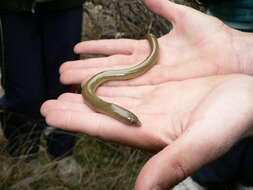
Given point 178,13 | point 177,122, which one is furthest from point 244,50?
point 177,122

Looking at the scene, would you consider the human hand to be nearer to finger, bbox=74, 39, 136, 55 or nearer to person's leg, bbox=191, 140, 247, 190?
finger, bbox=74, 39, 136, 55

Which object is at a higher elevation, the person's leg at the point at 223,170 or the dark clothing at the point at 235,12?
the dark clothing at the point at 235,12

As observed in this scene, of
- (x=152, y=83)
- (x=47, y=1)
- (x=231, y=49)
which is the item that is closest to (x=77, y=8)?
(x=47, y=1)

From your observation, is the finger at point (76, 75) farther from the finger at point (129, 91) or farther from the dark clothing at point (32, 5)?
the dark clothing at point (32, 5)

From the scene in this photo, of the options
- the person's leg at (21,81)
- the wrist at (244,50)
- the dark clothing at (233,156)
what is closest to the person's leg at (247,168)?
the dark clothing at (233,156)

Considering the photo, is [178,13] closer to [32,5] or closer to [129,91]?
[129,91]

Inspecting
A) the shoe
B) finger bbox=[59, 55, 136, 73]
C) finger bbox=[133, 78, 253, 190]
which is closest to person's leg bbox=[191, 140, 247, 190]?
the shoe

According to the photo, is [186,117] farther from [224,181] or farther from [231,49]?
[224,181]

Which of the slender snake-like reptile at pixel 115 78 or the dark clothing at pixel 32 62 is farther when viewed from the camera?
the dark clothing at pixel 32 62
